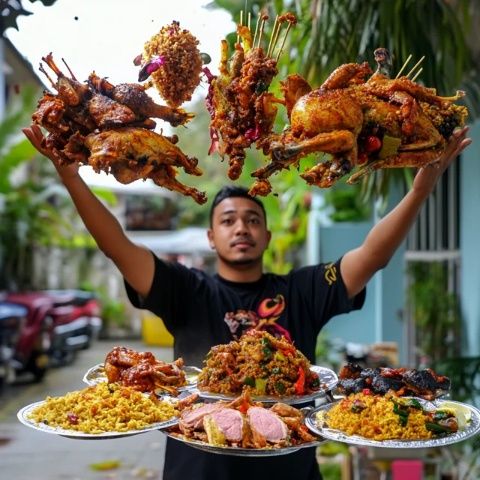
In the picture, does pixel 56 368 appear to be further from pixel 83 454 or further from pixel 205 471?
pixel 205 471

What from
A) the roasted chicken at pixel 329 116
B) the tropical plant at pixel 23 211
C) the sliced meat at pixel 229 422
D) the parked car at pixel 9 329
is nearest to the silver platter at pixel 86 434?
the sliced meat at pixel 229 422

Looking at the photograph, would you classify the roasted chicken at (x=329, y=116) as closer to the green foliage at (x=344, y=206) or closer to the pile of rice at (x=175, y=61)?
the pile of rice at (x=175, y=61)

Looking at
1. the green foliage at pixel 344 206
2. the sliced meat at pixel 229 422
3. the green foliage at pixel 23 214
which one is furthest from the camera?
the green foliage at pixel 23 214

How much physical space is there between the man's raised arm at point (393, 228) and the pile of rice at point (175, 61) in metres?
0.86

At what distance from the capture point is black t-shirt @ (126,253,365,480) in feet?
9.87

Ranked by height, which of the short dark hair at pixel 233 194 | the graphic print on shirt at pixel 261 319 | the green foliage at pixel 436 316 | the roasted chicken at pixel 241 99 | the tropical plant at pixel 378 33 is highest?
the tropical plant at pixel 378 33

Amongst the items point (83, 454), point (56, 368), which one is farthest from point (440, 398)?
point (56, 368)

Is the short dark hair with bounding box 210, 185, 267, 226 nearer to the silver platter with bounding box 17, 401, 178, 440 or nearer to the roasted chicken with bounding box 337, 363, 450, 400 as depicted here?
the roasted chicken with bounding box 337, 363, 450, 400

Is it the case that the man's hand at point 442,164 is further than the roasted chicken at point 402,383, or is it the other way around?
the roasted chicken at point 402,383

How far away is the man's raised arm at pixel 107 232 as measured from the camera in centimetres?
250

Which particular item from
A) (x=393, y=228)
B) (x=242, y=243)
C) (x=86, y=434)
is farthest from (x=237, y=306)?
(x=86, y=434)

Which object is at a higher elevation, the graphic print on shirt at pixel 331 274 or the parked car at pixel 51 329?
the graphic print on shirt at pixel 331 274

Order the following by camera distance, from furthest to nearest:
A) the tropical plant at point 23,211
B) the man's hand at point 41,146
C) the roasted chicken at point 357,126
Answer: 1. the tropical plant at point 23,211
2. the man's hand at point 41,146
3. the roasted chicken at point 357,126

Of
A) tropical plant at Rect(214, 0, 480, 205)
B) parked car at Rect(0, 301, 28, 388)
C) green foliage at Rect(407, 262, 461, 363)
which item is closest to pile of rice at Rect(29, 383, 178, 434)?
tropical plant at Rect(214, 0, 480, 205)
